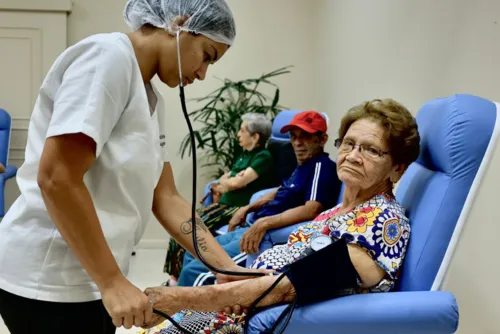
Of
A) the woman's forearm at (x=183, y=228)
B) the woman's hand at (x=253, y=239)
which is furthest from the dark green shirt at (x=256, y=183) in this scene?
the woman's forearm at (x=183, y=228)

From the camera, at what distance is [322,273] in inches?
51.7

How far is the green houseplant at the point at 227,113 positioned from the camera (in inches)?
161

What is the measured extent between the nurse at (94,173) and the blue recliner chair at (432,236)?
0.46 metres

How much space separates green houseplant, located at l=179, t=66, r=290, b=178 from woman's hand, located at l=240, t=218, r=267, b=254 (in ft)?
5.50

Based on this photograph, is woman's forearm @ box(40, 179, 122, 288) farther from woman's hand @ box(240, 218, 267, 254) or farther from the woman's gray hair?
the woman's gray hair

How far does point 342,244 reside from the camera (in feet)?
4.27

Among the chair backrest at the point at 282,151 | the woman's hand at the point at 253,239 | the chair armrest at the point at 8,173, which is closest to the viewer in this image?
the woman's hand at the point at 253,239

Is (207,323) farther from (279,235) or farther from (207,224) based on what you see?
(207,224)

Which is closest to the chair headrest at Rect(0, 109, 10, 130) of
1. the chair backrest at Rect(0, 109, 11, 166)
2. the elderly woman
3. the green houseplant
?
the chair backrest at Rect(0, 109, 11, 166)

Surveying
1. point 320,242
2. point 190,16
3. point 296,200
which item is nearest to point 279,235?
point 296,200

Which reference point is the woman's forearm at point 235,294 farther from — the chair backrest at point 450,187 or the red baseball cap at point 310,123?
the red baseball cap at point 310,123

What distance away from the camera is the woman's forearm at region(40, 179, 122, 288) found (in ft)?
2.98

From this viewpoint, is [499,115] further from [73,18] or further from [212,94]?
[73,18]

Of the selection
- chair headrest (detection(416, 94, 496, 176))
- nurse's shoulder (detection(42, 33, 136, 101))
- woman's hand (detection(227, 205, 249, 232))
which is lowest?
woman's hand (detection(227, 205, 249, 232))
